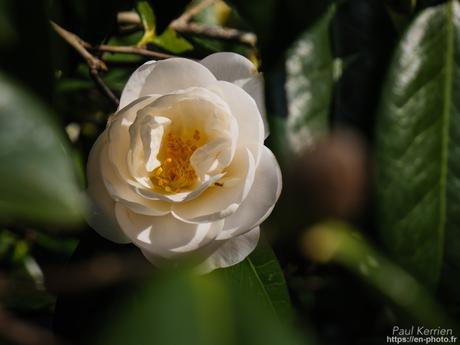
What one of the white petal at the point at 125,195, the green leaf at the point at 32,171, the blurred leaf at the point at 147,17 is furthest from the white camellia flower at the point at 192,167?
Answer: the green leaf at the point at 32,171

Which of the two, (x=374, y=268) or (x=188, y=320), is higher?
(x=188, y=320)

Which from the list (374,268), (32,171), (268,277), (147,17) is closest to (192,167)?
(268,277)

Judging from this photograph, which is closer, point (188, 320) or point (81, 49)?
point (188, 320)

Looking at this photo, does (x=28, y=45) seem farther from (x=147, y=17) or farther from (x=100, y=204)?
(x=147, y=17)

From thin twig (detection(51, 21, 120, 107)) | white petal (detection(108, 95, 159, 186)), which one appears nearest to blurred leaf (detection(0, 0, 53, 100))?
white petal (detection(108, 95, 159, 186))

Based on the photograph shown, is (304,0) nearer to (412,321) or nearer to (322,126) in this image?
(322,126)

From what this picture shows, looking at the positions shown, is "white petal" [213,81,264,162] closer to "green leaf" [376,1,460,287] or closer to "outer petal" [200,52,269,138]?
"outer petal" [200,52,269,138]
